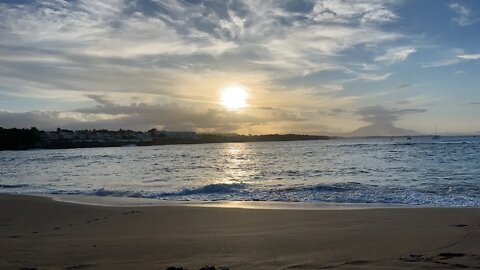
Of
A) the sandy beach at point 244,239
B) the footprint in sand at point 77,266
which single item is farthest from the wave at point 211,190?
the footprint in sand at point 77,266

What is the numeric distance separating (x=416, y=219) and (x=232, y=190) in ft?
35.8

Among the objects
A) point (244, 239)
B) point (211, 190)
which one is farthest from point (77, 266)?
point (211, 190)

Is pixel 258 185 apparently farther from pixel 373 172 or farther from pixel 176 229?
pixel 176 229

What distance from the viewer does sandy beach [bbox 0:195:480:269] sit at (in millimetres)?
6469

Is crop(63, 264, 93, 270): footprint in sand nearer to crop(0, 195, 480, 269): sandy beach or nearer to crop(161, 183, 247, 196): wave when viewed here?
crop(0, 195, 480, 269): sandy beach

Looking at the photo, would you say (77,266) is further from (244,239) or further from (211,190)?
(211,190)

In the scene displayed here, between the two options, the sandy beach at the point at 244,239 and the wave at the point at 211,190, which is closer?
→ the sandy beach at the point at 244,239

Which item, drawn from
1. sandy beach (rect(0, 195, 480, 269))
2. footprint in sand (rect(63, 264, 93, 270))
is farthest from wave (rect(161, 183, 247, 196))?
footprint in sand (rect(63, 264, 93, 270))

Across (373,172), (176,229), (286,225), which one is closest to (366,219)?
(286,225)

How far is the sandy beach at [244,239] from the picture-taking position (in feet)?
21.2

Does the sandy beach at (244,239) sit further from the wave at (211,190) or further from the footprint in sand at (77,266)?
the wave at (211,190)

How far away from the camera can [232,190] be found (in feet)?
66.5

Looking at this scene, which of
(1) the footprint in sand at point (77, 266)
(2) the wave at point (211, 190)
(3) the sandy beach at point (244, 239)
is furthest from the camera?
(2) the wave at point (211, 190)

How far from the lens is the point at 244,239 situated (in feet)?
26.9
